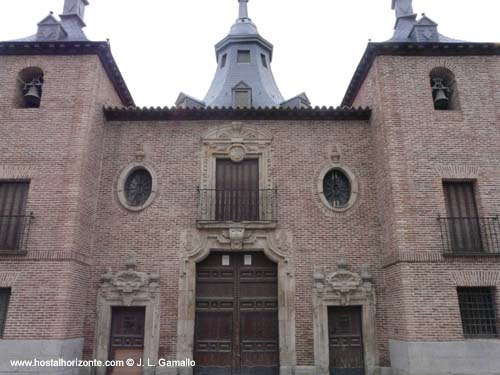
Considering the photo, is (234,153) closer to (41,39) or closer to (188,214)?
(188,214)

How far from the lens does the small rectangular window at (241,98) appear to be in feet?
45.5

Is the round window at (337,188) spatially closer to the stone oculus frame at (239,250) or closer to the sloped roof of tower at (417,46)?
the stone oculus frame at (239,250)

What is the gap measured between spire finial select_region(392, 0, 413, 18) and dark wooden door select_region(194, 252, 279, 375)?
9856 millimetres

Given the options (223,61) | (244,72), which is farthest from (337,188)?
(223,61)

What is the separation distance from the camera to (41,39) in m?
10.5

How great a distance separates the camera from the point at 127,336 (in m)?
9.29

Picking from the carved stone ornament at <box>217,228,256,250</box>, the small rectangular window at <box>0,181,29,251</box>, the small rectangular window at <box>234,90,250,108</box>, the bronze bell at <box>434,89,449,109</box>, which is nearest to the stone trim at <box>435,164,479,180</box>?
the bronze bell at <box>434,89,449,109</box>

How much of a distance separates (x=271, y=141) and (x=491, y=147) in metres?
5.83

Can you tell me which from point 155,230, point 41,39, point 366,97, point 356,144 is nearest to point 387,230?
point 356,144

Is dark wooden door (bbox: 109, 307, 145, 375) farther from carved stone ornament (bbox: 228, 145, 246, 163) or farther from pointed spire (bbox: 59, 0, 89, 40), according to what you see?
pointed spire (bbox: 59, 0, 89, 40)

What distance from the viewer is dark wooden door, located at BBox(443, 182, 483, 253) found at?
8.87m

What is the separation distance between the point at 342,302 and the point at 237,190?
4.08m

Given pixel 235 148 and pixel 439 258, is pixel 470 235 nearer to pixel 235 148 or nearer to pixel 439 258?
pixel 439 258

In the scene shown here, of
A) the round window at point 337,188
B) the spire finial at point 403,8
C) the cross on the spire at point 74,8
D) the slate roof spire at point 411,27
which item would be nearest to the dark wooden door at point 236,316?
the round window at point 337,188
